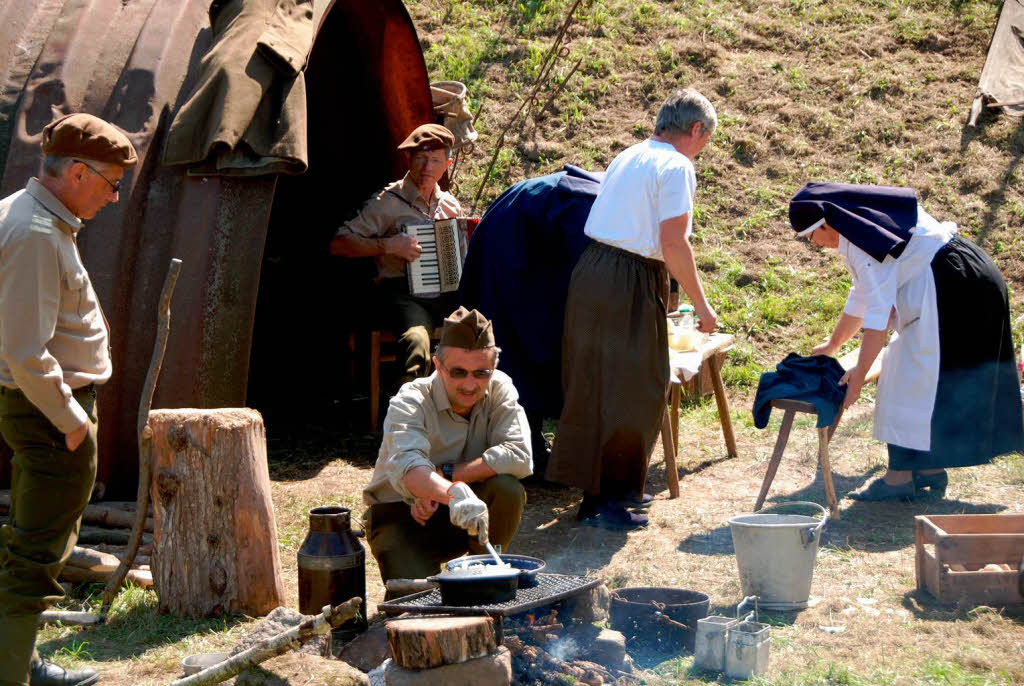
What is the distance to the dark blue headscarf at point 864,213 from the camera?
5.55 m

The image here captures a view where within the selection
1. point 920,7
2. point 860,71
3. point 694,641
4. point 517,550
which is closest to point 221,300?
point 517,550

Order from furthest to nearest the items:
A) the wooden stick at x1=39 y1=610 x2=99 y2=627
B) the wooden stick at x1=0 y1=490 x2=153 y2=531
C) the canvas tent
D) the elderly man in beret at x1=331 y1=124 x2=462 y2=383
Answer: the canvas tent
the elderly man in beret at x1=331 y1=124 x2=462 y2=383
the wooden stick at x1=0 y1=490 x2=153 y2=531
the wooden stick at x1=39 y1=610 x2=99 y2=627

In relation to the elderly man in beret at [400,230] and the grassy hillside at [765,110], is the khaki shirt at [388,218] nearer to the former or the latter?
the elderly man in beret at [400,230]

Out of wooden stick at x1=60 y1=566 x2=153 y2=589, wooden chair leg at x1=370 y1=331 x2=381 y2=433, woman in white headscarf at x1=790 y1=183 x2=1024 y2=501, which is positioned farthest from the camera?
wooden chair leg at x1=370 y1=331 x2=381 y2=433

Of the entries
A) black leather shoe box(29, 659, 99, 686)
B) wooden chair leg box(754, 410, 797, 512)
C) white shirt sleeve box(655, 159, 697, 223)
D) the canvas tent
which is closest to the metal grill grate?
black leather shoe box(29, 659, 99, 686)

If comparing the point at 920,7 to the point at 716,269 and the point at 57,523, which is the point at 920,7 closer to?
the point at 716,269

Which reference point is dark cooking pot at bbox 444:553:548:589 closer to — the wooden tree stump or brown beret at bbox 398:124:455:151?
the wooden tree stump

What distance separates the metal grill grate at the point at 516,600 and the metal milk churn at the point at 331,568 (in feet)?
1.19

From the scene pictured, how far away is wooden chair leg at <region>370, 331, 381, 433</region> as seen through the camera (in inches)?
297

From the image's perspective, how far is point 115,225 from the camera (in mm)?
5797

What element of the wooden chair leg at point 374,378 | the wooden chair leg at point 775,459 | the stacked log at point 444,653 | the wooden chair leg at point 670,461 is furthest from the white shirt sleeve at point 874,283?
the wooden chair leg at point 374,378

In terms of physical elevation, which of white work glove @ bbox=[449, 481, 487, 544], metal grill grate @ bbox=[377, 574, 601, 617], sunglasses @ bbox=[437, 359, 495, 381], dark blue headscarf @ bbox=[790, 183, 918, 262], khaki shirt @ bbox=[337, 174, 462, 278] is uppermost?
khaki shirt @ bbox=[337, 174, 462, 278]

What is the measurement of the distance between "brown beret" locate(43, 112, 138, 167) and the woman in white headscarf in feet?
11.5

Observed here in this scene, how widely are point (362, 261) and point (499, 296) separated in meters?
1.84
